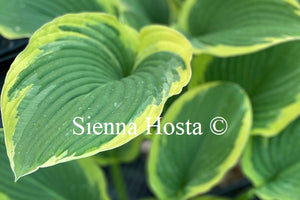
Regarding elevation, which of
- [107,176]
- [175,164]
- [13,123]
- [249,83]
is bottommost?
[107,176]

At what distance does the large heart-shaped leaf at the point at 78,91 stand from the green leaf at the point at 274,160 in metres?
0.36

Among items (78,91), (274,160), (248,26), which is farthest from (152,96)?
(274,160)

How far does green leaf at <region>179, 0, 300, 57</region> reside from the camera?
596mm

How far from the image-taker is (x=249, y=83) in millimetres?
756

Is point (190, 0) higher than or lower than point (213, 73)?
higher

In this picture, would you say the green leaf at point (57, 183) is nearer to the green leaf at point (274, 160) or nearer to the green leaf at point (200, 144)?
the green leaf at point (200, 144)

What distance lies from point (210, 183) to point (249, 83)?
0.22 meters

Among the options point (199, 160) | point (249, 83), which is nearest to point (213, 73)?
point (249, 83)

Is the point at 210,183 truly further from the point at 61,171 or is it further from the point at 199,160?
the point at 61,171

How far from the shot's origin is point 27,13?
2.17ft

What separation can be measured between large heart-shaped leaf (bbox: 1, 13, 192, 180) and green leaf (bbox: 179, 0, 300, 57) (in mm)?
129

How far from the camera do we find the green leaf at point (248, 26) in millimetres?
596

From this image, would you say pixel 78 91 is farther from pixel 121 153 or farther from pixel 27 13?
pixel 121 153

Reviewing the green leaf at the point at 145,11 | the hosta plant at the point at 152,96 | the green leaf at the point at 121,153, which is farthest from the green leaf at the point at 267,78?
the green leaf at the point at 121,153
